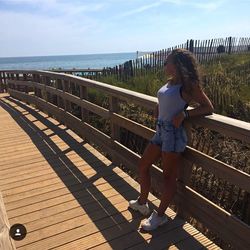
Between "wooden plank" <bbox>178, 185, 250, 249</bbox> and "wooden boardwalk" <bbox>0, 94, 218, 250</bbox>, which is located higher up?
"wooden plank" <bbox>178, 185, 250, 249</bbox>

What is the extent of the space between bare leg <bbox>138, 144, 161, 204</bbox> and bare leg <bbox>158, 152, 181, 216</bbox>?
0.16m

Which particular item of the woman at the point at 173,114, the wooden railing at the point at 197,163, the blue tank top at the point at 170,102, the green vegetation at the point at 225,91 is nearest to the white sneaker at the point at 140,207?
the woman at the point at 173,114

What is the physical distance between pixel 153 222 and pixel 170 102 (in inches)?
47.5

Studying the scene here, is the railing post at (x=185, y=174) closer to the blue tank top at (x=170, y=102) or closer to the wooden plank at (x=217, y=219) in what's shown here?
the wooden plank at (x=217, y=219)

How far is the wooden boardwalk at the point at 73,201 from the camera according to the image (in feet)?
11.5

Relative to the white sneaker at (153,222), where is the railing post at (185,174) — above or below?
above

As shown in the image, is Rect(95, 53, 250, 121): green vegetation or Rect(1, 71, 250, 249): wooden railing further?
Rect(95, 53, 250, 121): green vegetation

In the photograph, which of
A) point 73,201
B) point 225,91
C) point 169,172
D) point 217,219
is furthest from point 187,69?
point 225,91

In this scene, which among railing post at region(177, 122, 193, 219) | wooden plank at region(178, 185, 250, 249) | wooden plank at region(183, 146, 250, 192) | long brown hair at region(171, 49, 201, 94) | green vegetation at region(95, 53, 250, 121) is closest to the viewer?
wooden plank at region(183, 146, 250, 192)

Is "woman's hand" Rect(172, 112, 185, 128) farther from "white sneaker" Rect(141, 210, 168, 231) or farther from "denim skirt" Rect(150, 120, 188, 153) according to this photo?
"white sneaker" Rect(141, 210, 168, 231)

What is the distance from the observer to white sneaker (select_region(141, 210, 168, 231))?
3.65 metres

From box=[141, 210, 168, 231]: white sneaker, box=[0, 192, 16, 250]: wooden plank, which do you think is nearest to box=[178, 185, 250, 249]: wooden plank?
box=[141, 210, 168, 231]: white sneaker

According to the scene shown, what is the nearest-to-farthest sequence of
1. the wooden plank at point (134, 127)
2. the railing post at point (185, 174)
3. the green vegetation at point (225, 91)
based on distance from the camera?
the railing post at point (185, 174)
the wooden plank at point (134, 127)
the green vegetation at point (225, 91)

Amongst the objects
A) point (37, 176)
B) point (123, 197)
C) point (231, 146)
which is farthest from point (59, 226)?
point (231, 146)
